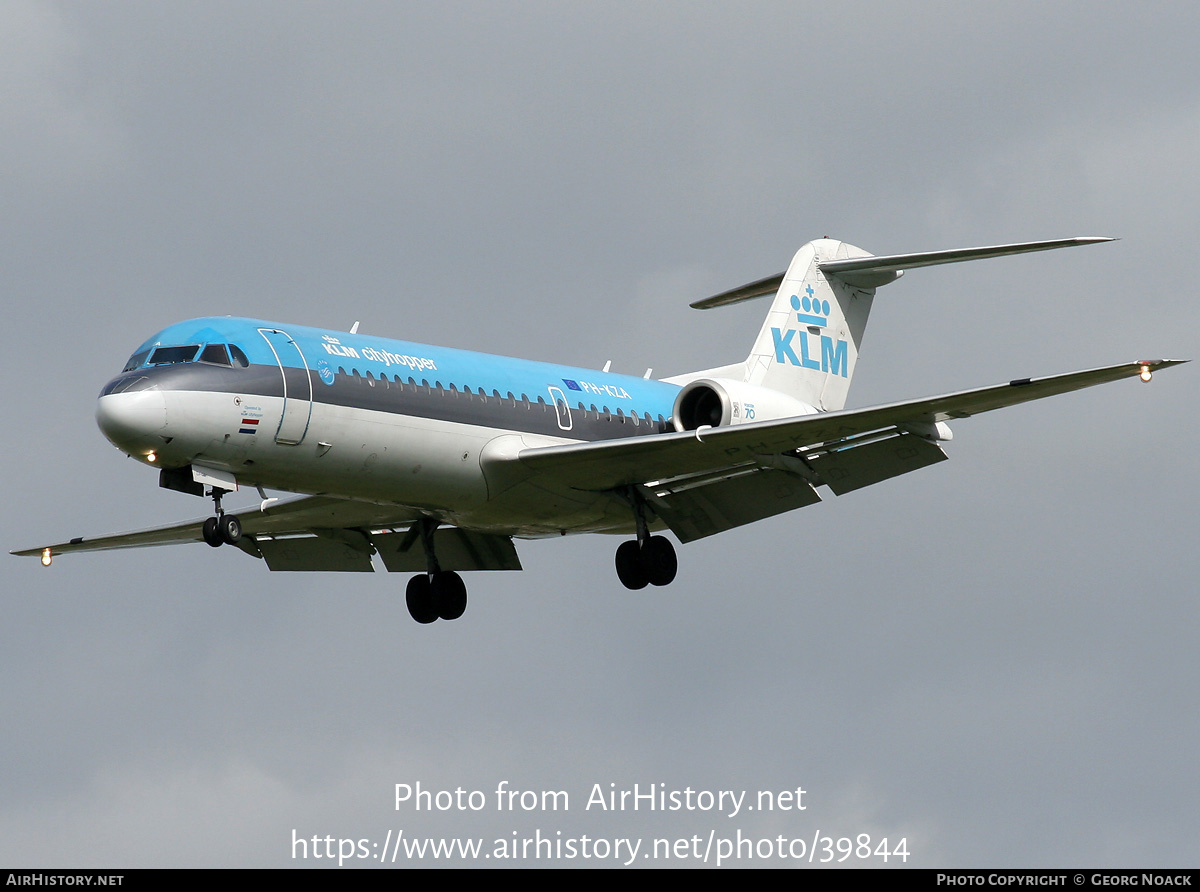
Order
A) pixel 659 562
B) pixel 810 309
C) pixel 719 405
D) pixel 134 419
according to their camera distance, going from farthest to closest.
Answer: pixel 810 309 < pixel 719 405 < pixel 659 562 < pixel 134 419

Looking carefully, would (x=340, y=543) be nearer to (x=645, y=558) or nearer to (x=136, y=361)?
(x=645, y=558)

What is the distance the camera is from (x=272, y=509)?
28031 millimetres

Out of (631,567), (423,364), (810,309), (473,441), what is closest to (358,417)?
(423,364)

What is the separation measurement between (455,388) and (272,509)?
13.0 ft

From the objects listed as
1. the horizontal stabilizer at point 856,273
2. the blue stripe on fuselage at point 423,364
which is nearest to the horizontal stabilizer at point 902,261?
the horizontal stabilizer at point 856,273

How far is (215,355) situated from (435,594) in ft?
23.5

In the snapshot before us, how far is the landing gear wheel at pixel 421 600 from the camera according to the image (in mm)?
29719

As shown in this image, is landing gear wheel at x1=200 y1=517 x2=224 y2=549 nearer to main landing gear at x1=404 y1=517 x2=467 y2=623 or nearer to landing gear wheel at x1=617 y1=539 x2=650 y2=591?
main landing gear at x1=404 y1=517 x2=467 y2=623

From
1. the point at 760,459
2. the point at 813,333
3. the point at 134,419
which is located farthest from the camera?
the point at 813,333

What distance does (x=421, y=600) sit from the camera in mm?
29781

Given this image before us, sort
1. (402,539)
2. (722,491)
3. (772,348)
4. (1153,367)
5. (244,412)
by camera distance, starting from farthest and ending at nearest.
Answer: (772,348) → (402,539) → (722,491) → (244,412) → (1153,367)

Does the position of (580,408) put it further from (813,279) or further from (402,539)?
(813,279)

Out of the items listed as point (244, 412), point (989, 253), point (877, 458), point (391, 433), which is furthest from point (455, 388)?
point (989, 253)

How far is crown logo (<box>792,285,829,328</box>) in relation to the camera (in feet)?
107
